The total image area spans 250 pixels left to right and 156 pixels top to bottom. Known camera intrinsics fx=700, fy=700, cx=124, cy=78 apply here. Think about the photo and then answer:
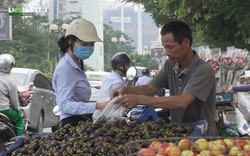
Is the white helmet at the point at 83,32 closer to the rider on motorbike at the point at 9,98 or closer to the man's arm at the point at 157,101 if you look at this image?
the man's arm at the point at 157,101

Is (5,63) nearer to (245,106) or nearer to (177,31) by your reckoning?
(245,106)

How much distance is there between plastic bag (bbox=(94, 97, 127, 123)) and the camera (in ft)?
19.0

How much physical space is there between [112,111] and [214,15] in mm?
8652

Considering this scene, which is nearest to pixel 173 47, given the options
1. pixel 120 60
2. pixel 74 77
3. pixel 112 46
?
pixel 74 77

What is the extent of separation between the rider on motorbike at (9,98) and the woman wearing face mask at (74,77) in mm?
5131

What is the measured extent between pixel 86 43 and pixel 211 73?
1.35 metres

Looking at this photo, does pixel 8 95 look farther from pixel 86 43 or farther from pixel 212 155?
pixel 212 155

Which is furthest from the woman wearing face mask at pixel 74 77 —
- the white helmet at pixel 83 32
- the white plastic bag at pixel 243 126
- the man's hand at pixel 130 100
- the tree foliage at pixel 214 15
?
the tree foliage at pixel 214 15

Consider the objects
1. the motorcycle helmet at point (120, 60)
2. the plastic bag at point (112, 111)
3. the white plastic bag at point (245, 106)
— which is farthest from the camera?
the motorcycle helmet at point (120, 60)

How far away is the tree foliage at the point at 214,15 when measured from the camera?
932 cm

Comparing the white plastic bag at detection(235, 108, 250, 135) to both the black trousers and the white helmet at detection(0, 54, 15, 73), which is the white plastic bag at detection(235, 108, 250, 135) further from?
the white helmet at detection(0, 54, 15, 73)

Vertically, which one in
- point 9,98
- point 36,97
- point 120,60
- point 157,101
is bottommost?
point 36,97

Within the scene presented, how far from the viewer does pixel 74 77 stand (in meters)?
6.50

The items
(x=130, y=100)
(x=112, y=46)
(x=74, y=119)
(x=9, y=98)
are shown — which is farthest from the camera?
(x=112, y=46)
